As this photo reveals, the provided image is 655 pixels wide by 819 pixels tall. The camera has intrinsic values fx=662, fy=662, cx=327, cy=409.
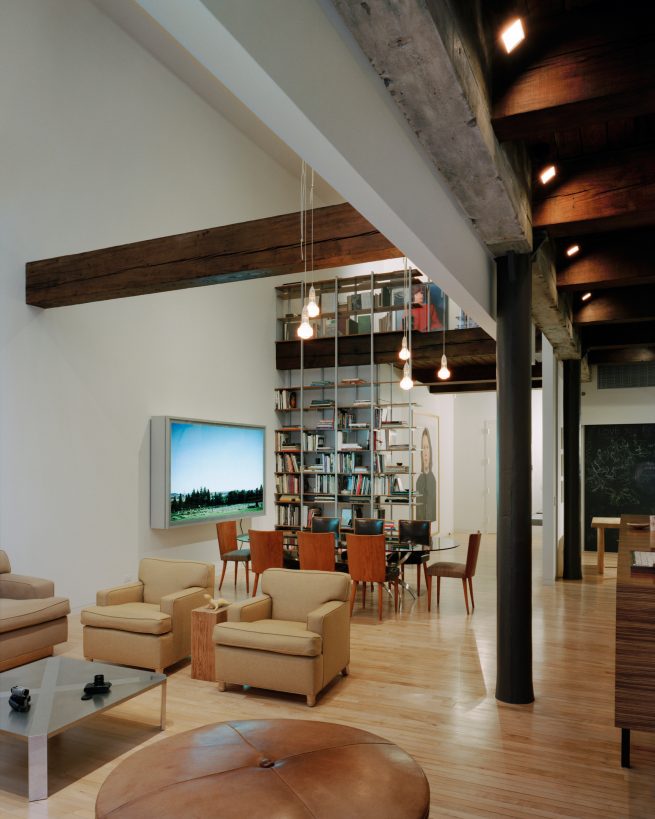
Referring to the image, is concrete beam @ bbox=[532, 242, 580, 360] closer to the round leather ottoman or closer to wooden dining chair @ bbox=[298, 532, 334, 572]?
wooden dining chair @ bbox=[298, 532, 334, 572]

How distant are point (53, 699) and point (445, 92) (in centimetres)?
358

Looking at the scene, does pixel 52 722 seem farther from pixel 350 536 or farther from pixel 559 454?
pixel 559 454

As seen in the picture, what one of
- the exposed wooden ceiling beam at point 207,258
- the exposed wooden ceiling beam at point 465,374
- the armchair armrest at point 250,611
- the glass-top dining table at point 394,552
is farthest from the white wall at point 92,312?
the exposed wooden ceiling beam at point 465,374

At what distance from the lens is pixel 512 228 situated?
166 inches

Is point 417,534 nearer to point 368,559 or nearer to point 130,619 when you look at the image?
point 368,559

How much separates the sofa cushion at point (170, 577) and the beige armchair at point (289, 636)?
27.9 inches

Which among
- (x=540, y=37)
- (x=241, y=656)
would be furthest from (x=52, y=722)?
(x=540, y=37)

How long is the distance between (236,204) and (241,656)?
7.33 meters

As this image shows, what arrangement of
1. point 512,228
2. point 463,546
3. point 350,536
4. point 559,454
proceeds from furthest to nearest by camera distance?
1. point 463,546
2. point 559,454
3. point 350,536
4. point 512,228

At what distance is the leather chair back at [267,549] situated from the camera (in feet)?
22.8

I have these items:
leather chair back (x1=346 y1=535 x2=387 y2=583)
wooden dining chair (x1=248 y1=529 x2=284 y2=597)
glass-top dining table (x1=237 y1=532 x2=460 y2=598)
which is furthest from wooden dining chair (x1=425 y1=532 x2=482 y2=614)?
wooden dining chair (x1=248 y1=529 x2=284 y2=597)

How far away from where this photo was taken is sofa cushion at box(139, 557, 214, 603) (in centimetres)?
545

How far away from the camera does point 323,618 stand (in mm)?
4422

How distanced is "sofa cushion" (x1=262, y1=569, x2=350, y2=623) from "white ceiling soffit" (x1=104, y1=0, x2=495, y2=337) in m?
2.54
